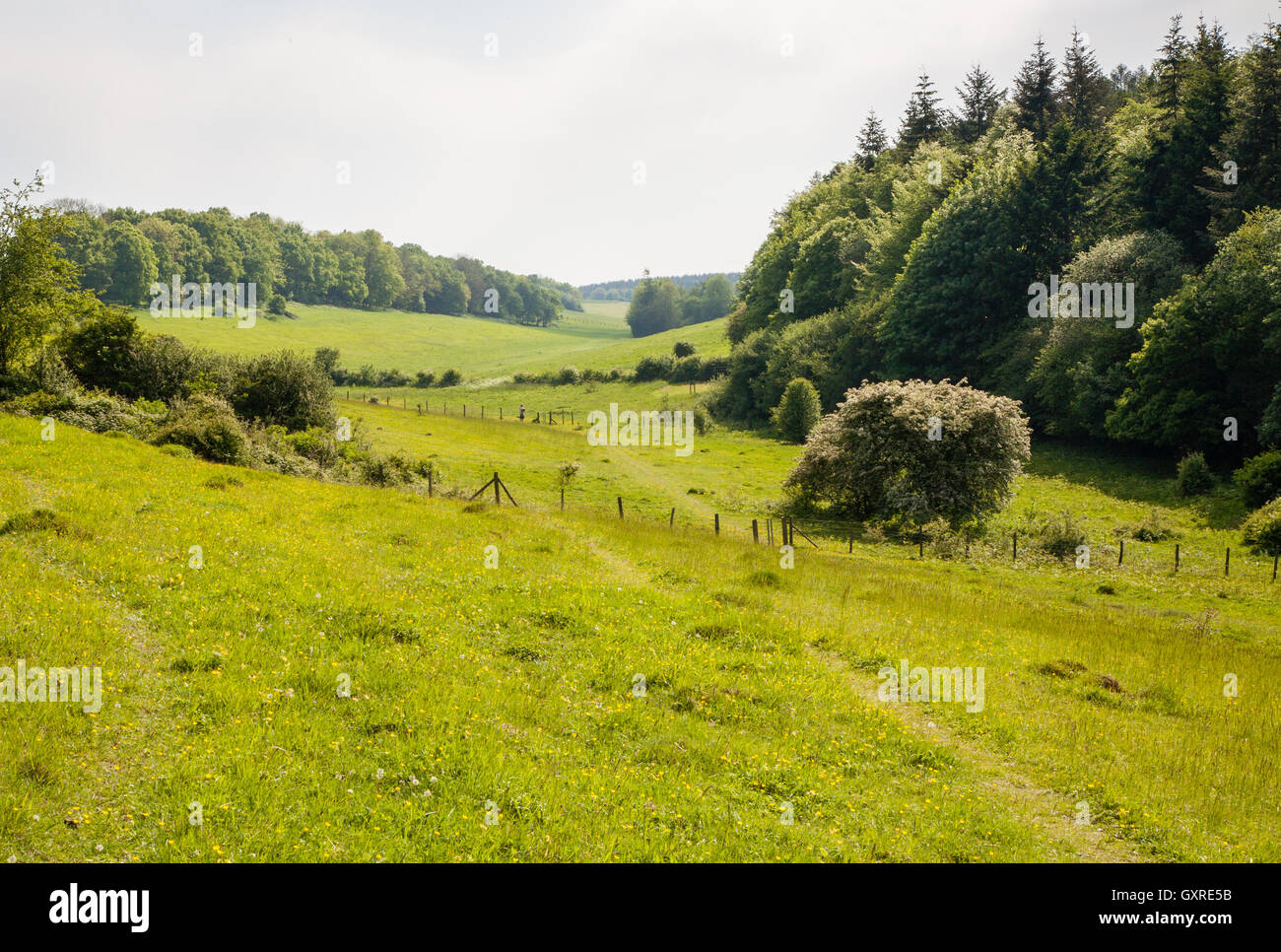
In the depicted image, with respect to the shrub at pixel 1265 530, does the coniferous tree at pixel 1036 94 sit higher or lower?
higher

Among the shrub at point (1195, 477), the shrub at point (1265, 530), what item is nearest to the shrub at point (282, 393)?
the shrub at point (1265, 530)

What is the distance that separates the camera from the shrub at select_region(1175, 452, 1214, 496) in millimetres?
43031

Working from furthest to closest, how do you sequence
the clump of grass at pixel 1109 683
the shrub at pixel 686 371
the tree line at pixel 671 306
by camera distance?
the tree line at pixel 671 306 → the shrub at pixel 686 371 → the clump of grass at pixel 1109 683

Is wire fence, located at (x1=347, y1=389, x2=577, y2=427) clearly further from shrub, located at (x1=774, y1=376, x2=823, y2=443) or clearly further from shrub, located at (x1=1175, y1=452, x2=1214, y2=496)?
shrub, located at (x1=1175, y1=452, x2=1214, y2=496)

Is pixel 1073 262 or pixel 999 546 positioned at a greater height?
pixel 1073 262

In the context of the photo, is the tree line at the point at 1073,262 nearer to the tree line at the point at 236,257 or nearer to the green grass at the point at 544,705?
the green grass at the point at 544,705

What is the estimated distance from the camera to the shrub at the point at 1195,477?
43031mm

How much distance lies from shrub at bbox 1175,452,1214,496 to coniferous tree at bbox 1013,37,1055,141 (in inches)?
1841

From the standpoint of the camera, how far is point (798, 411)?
7081cm

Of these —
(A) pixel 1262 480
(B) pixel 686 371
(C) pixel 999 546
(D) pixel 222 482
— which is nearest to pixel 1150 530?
(A) pixel 1262 480

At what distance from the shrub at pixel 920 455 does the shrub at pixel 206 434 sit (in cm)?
2988

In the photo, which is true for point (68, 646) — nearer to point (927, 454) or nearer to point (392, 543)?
point (392, 543)

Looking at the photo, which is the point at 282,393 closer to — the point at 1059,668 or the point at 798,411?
the point at 1059,668

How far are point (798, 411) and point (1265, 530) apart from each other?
135 feet
